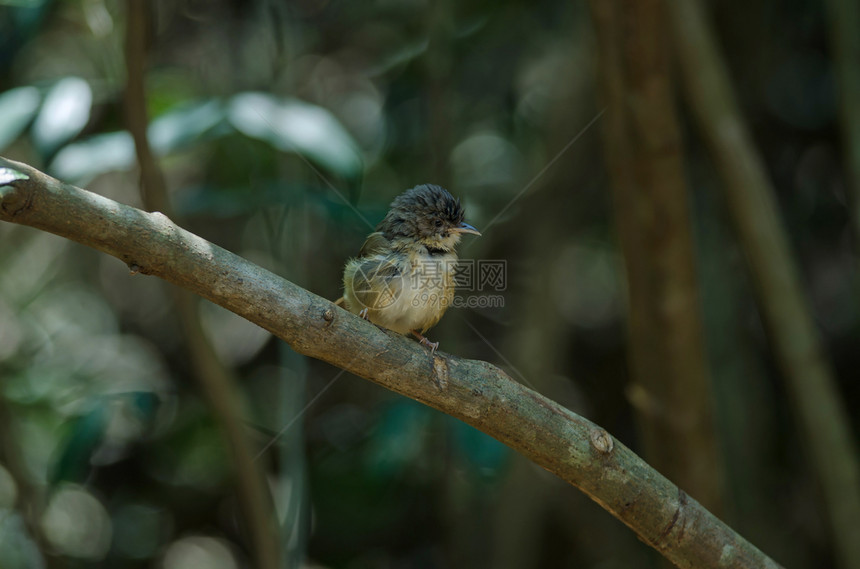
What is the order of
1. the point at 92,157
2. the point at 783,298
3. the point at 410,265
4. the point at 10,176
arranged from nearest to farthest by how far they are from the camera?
the point at 10,176
the point at 92,157
the point at 410,265
the point at 783,298

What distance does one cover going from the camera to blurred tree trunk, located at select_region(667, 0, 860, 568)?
3562 mm

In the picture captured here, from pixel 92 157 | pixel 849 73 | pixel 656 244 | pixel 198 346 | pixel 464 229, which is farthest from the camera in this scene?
pixel 849 73

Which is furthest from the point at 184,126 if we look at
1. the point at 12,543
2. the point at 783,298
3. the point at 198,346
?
the point at 12,543

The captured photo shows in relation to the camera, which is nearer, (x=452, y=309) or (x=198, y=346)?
(x=198, y=346)

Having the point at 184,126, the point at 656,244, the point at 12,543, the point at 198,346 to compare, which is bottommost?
the point at 12,543

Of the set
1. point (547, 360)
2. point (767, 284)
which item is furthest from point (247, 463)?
point (767, 284)

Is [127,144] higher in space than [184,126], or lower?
lower

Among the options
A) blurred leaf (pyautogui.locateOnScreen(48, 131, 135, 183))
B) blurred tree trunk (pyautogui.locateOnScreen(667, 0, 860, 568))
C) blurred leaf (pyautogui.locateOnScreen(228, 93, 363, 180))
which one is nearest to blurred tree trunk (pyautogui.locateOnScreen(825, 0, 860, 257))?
blurred tree trunk (pyautogui.locateOnScreen(667, 0, 860, 568))

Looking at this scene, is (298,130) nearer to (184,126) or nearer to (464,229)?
(184,126)

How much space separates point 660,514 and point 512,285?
130 inches

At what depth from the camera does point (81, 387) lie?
4547 mm

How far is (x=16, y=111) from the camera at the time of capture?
2.78 meters

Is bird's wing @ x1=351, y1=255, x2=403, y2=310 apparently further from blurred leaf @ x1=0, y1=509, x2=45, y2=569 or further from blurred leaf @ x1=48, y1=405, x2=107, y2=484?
blurred leaf @ x1=0, y1=509, x2=45, y2=569

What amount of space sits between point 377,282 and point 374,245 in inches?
11.4
